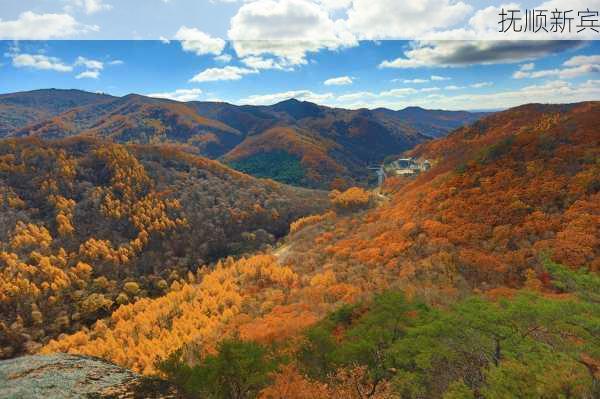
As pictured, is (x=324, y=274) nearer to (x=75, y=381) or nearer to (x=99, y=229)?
(x=75, y=381)

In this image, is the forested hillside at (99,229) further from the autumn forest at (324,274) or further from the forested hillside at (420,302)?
the forested hillside at (420,302)

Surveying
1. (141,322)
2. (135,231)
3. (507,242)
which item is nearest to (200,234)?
(135,231)

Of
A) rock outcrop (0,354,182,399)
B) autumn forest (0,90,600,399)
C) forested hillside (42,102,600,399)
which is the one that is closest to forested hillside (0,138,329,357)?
autumn forest (0,90,600,399)

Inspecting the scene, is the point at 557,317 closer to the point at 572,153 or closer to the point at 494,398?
the point at 494,398

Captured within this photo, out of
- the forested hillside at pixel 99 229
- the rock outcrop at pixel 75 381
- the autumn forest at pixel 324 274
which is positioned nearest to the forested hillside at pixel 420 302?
the autumn forest at pixel 324 274

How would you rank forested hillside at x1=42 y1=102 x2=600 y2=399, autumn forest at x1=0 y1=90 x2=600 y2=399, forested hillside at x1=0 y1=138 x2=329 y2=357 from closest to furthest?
forested hillside at x1=42 y1=102 x2=600 y2=399 < autumn forest at x1=0 y1=90 x2=600 y2=399 < forested hillside at x1=0 y1=138 x2=329 y2=357

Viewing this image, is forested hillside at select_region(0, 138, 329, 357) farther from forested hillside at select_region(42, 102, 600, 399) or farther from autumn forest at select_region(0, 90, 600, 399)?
forested hillside at select_region(42, 102, 600, 399)

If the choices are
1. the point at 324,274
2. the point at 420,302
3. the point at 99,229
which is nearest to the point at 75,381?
the point at 420,302
